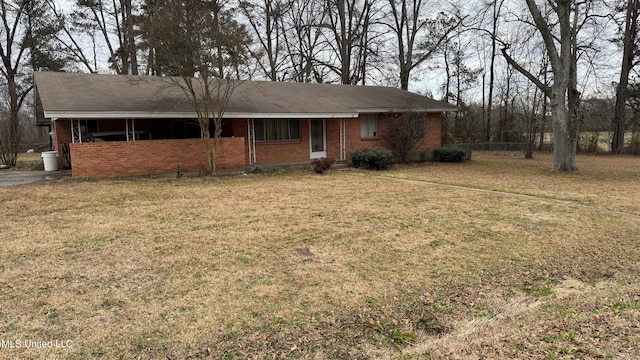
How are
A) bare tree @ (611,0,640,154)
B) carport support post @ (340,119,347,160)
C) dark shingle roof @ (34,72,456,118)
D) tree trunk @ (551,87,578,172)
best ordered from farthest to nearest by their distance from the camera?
1. bare tree @ (611,0,640,154)
2. carport support post @ (340,119,347,160)
3. tree trunk @ (551,87,578,172)
4. dark shingle roof @ (34,72,456,118)

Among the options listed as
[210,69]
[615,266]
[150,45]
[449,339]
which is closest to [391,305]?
[449,339]

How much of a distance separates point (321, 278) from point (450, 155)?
641 inches

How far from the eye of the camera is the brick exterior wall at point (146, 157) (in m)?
12.4

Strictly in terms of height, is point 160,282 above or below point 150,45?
below

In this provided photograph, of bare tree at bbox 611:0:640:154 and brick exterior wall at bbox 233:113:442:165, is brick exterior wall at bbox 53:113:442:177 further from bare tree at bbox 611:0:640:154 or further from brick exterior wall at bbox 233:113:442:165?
bare tree at bbox 611:0:640:154

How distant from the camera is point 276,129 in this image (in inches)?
676

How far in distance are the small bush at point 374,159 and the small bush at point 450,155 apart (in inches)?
170

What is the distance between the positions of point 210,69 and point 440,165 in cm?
1081

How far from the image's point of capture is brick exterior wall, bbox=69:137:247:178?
12.4 metres

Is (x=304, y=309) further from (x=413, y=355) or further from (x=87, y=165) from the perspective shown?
(x=87, y=165)

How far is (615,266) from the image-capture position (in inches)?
196

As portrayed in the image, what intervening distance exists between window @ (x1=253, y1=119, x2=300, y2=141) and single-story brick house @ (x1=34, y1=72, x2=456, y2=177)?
4cm

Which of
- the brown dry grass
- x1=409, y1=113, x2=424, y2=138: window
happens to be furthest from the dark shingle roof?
the brown dry grass

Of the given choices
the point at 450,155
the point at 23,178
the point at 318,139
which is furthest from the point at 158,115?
the point at 450,155
